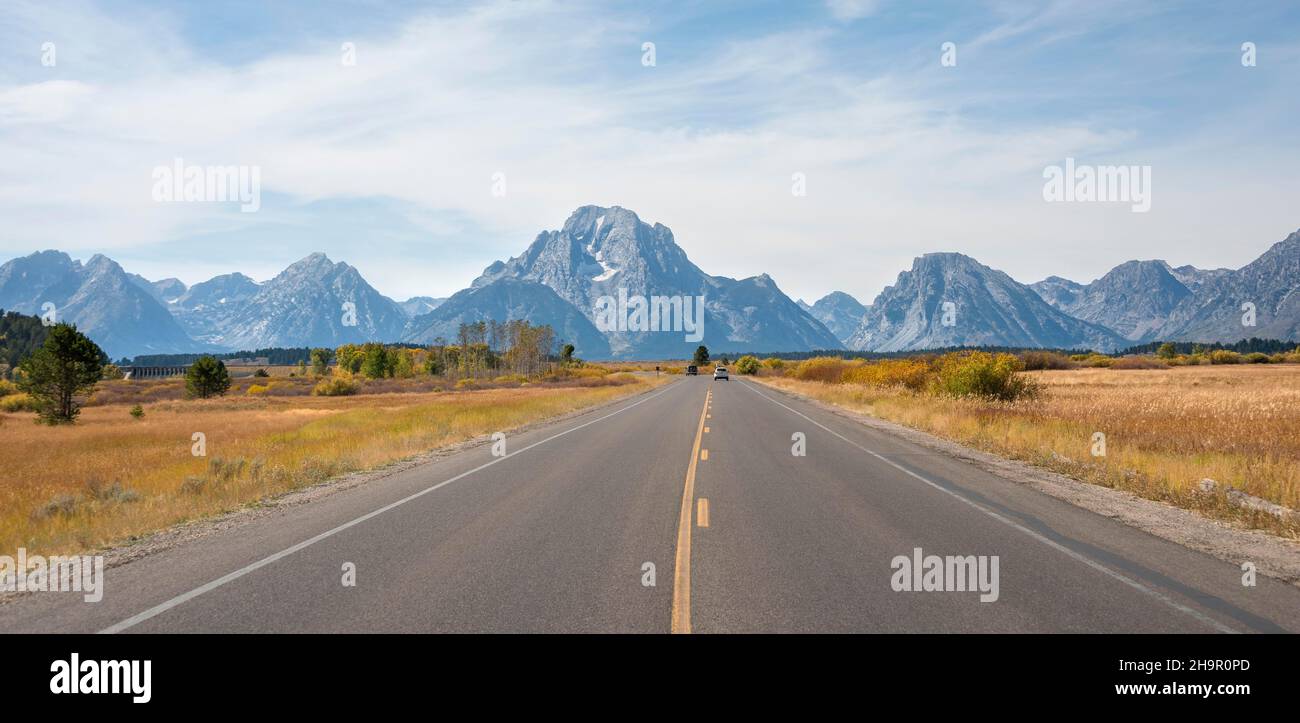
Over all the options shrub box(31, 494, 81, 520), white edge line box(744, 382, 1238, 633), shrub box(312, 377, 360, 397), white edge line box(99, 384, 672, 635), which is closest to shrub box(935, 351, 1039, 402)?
white edge line box(744, 382, 1238, 633)

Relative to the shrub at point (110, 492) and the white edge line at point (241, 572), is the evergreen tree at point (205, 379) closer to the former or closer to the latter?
the shrub at point (110, 492)

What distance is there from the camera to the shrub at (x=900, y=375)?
41.8 m

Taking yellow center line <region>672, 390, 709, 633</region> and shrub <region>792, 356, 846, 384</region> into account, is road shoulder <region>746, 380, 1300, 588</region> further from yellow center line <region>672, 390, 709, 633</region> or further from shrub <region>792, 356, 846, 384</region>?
shrub <region>792, 356, 846, 384</region>

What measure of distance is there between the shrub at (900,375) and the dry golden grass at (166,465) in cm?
1998

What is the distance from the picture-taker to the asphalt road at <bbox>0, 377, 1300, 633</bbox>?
18.6 ft

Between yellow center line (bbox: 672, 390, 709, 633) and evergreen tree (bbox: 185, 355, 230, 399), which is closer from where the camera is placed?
yellow center line (bbox: 672, 390, 709, 633)

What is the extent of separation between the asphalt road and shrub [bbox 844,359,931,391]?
2992 centimetres

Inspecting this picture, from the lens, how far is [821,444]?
20016 mm

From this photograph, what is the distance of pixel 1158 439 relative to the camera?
56.9 feet

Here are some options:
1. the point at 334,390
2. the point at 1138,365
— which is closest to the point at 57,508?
the point at 334,390

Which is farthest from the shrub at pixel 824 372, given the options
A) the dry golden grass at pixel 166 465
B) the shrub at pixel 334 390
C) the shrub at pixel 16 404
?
the shrub at pixel 16 404

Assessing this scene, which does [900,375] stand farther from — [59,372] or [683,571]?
[59,372]
